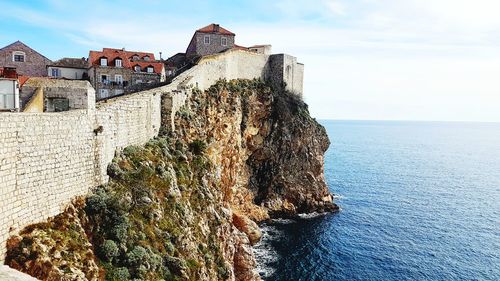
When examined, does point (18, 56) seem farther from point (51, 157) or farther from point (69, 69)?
point (51, 157)

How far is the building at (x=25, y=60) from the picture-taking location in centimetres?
4506

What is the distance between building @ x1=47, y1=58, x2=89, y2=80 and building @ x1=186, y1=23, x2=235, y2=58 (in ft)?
60.5

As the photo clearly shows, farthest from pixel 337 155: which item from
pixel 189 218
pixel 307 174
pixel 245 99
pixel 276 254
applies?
pixel 189 218

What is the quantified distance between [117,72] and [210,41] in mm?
19650

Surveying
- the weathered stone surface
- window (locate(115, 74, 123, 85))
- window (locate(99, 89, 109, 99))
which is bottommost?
the weathered stone surface

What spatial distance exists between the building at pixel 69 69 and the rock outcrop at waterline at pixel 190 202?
16717mm

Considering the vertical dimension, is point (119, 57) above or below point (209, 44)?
below

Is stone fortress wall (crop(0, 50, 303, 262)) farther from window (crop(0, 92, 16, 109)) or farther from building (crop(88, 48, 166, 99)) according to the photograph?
building (crop(88, 48, 166, 99))

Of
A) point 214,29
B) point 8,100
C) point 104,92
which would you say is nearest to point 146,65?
point 104,92

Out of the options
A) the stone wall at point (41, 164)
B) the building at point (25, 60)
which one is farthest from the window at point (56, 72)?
the stone wall at point (41, 164)

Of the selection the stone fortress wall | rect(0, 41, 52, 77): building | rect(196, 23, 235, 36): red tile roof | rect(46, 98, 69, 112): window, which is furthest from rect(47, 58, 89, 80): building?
rect(46, 98, 69, 112): window

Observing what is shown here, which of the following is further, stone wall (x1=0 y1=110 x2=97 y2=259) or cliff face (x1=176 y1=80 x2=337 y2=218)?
cliff face (x1=176 y1=80 x2=337 y2=218)

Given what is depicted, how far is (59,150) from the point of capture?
1858cm

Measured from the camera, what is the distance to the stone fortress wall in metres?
15.3
